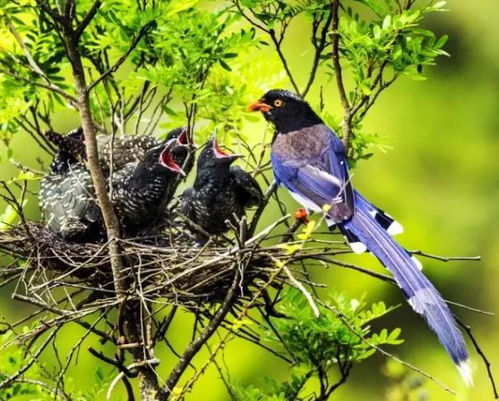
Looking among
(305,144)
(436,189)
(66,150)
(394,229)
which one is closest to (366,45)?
(305,144)

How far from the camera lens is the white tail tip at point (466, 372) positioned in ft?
14.1

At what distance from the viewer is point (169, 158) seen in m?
5.30

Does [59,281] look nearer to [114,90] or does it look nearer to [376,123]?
[114,90]

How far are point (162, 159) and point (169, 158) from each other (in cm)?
4

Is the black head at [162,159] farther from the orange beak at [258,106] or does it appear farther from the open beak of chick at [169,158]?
the orange beak at [258,106]

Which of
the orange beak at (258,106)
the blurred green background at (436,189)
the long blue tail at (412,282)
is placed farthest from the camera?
the blurred green background at (436,189)

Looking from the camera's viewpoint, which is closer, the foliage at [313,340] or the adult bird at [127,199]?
the foliage at [313,340]

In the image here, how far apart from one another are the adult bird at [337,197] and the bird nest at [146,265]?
29 centimetres

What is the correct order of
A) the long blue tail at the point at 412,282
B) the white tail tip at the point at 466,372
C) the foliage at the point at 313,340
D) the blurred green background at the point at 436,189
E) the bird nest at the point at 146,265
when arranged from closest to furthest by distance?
the white tail tip at the point at 466,372
the long blue tail at the point at 412,282
the bird nest at the point at 146,265
the foliage at the point at 313,340
the blurred green background at the point at 436,189

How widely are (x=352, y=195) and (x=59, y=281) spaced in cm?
93

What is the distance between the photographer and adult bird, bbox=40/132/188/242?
207 inches

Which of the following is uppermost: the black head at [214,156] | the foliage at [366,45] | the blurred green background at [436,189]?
the foliage at [366,45]

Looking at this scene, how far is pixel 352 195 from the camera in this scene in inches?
190

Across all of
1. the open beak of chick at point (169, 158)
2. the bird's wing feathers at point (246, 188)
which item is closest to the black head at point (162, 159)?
A: the open beak of chick at point (169, 158)
